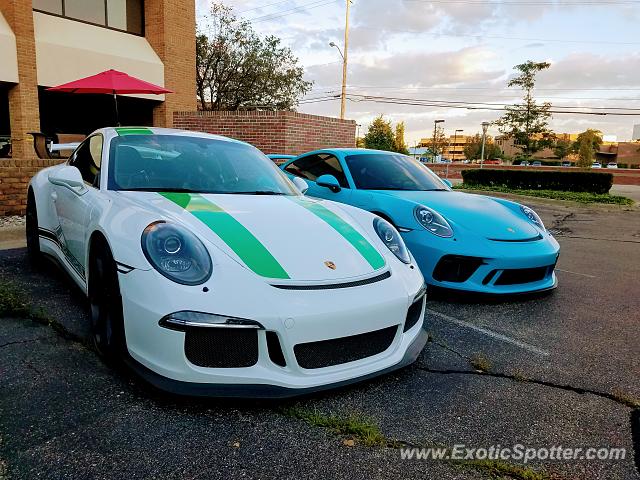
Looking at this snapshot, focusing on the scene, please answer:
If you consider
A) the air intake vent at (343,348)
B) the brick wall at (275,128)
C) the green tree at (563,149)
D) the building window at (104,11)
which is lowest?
the air intake vent at (343,348)

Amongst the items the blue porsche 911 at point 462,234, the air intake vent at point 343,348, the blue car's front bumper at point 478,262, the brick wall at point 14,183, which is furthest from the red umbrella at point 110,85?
the air intake vent at point 343,348

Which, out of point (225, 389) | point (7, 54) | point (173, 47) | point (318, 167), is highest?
point (173, 47)

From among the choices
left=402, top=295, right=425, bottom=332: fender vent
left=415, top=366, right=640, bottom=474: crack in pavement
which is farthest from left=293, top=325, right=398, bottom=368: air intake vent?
left=415, top=366, right=640, bottom=474: crack in pavement

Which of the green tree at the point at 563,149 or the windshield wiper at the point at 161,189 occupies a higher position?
the green tree at the point at 563,149

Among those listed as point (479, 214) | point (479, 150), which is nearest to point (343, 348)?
point (479, 214)

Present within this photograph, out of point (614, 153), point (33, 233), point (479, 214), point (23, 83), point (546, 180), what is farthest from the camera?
point (614, 153)

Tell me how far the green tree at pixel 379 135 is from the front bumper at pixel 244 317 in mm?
42279

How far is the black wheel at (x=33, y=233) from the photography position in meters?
4.29

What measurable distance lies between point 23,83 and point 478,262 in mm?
12270

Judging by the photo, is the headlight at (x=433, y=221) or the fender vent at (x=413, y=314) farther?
the headlight at (x=433, y=221)

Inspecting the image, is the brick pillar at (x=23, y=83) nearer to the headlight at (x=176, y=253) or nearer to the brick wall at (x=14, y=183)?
the brick wall at (x=14, y=183)

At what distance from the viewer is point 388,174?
4.98 metres

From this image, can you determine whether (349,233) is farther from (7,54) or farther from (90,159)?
(7,54)

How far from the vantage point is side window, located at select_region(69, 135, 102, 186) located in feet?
10.6
